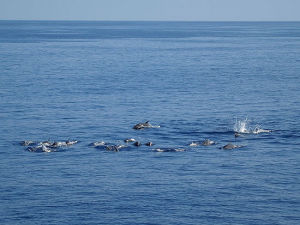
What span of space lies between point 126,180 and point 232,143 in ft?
55.5

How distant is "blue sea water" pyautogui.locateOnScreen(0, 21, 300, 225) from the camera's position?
48.6 metres

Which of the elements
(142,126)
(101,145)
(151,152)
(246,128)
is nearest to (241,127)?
(246,128)

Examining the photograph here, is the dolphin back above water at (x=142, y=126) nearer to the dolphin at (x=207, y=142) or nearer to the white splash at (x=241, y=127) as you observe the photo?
the white splash at (x=241, y=127)

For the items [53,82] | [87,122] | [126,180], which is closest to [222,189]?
[126,180]

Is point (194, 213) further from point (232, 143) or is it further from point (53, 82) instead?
point (53, 82)

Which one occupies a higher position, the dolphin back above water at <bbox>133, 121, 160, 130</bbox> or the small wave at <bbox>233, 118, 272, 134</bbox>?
the small wave at <bbox>233, 118, 272, 134</bbox>

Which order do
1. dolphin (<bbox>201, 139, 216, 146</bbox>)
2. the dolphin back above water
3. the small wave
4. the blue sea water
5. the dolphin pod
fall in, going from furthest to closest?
the dolphin back above water
the small wave
dolphin (<bbox>201, 139, 216, 146</bbox>)
the dolphin pod
the blue sea water

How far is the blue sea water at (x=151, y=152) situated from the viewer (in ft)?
160

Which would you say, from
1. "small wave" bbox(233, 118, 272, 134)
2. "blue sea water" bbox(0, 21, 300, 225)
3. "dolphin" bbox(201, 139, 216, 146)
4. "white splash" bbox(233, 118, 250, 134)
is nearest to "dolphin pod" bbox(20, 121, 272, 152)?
"dolphin" bbox(201, 139, 216, 146)

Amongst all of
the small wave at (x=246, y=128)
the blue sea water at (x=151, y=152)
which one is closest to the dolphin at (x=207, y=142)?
the blue sea water at (x=151, y=152)

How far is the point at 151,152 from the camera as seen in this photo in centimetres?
6488

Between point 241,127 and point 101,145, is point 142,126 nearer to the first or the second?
point 101,145

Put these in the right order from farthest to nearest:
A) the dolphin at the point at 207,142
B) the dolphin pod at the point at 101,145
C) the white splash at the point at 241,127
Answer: the white splash at the point at 241,127, the dolphin at the point at 207,142, the dolphin pod at the point at 101,145

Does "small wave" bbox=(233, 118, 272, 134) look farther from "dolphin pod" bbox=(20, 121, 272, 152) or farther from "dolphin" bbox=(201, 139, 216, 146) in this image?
"dolphin pod" bbox=(20, 121, 272, 152)
